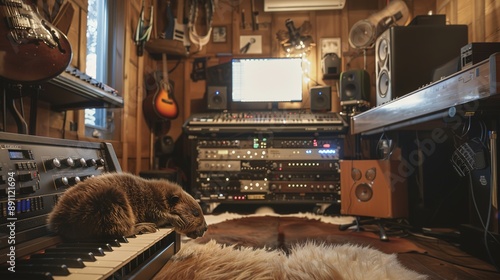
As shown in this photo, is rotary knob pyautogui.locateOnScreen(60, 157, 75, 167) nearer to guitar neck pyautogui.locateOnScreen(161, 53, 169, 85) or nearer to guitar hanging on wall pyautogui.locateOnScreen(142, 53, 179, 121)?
guitar hanging on wall pyautogui.locateOnScreen(142, 53, 179, 121)

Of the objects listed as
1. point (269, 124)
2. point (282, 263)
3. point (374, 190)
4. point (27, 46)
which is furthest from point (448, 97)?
point (269, 124)

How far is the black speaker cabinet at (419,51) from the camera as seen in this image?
75.8 inches

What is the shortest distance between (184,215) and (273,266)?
330 mm

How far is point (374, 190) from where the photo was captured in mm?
1835

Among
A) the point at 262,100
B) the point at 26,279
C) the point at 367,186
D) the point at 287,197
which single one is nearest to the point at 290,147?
the point at 287,197

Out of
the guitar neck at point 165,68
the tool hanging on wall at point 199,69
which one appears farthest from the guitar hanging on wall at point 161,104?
the tool hanging on wall at point 199,69

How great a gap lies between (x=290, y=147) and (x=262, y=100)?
2.03ft

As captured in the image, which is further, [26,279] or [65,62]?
[65,62]

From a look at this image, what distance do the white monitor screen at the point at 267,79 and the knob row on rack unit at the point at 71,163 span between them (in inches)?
82.9

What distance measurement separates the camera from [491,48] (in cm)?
112

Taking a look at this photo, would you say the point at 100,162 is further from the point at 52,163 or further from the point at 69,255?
the point at 69,255

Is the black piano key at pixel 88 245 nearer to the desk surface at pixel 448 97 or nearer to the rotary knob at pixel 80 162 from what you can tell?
the rotary knob at pixel 80 162

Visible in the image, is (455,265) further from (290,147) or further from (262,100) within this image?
(262,100)

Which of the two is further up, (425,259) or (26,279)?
(26,279)
